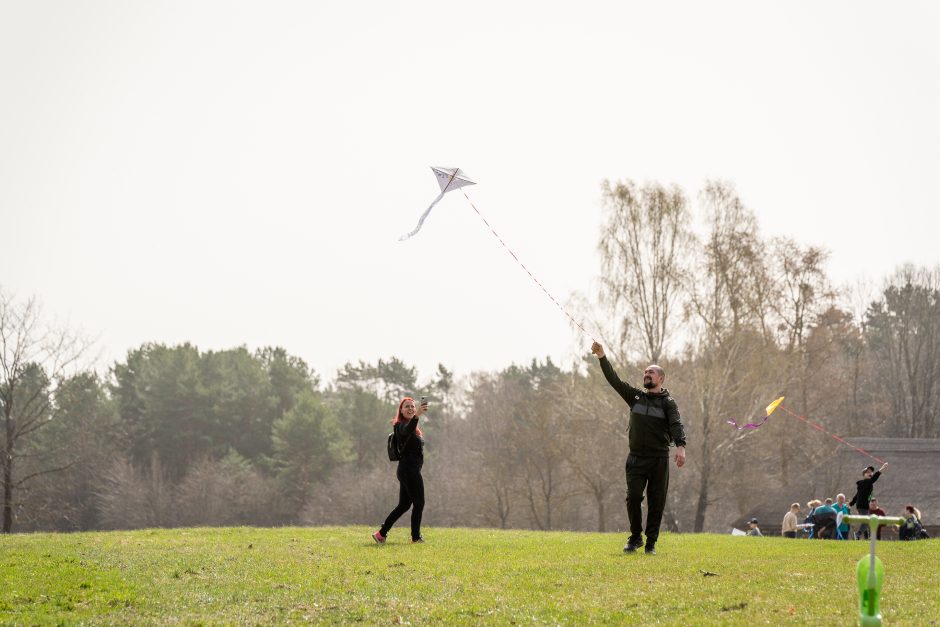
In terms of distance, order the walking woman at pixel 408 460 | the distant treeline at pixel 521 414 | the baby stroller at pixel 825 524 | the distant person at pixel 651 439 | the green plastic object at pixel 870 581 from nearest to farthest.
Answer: the green plastic object at pixel 870 581 → the distant person at pixel 651 439 → the walking woman at pixel 408 460 → the baby stroller at pixel 825 524 → the distant treeline at pixel 521 414

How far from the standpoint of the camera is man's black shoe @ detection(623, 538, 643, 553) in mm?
14680

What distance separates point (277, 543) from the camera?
1698 centimetres

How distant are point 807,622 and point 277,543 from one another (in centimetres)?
1066

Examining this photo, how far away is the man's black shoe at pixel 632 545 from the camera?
578 inches

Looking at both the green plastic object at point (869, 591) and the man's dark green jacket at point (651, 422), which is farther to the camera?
the man's dark green jacket at point (651, 422)

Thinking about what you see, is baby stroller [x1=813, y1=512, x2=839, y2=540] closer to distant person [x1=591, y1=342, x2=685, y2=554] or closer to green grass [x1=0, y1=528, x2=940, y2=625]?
green grass [x1=0, y1=528, x2=940, y2=625]

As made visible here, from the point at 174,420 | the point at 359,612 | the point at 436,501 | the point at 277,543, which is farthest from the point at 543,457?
the point at 359,612

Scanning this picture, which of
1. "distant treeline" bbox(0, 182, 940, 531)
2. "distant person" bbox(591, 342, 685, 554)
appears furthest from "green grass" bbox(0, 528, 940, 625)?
"distant treeline" bbox(0, 182, 940, 531)

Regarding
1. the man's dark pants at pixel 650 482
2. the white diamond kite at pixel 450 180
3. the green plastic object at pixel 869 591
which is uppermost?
the white diamond kite at pixel 450 180

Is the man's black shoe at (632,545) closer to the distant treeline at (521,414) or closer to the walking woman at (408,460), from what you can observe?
the walking woman at (408,460)

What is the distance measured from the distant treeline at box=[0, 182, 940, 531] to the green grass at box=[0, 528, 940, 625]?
125 ft

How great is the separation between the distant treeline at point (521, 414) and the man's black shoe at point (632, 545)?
37.6m

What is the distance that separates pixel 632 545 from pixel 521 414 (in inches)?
2832

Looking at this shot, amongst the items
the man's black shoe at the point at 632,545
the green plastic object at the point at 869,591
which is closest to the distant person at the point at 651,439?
the man's black shoe at the point at 632,545
